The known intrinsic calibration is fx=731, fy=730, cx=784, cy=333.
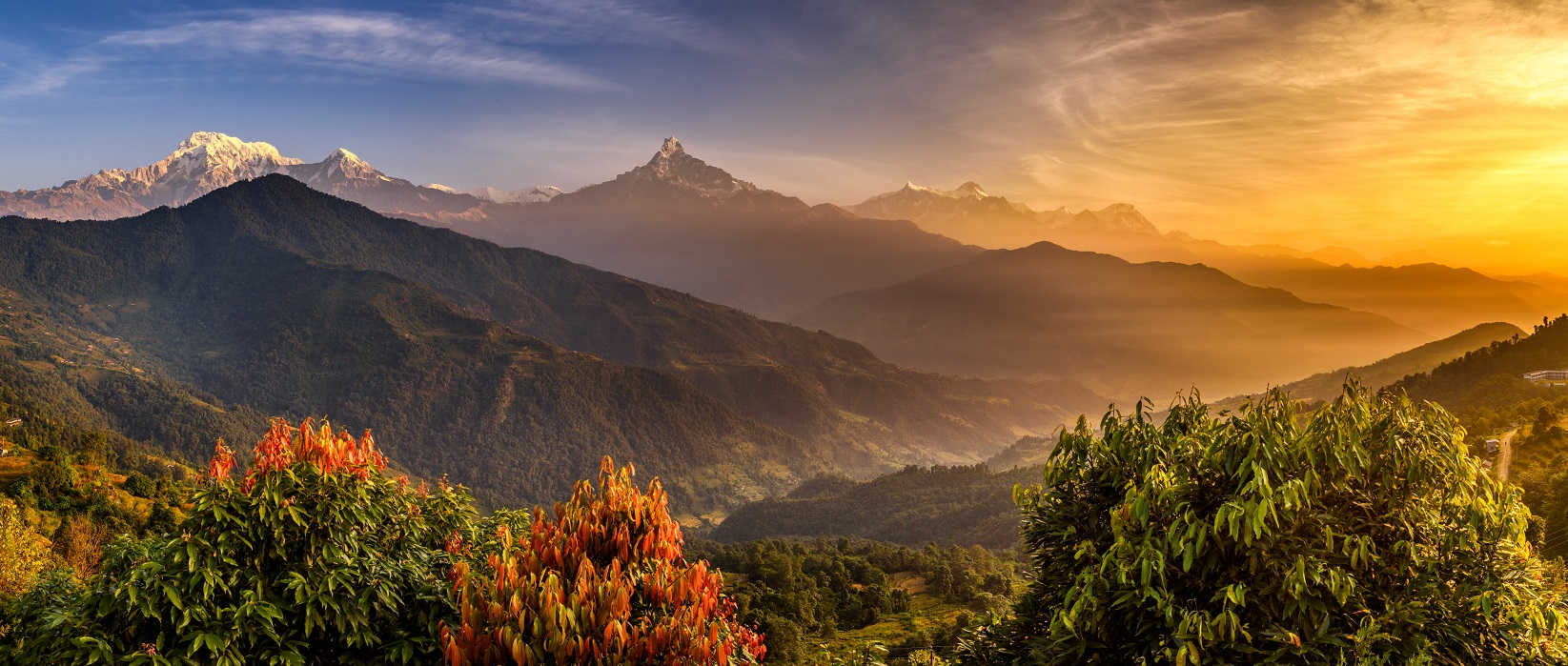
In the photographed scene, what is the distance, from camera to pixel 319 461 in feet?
33.7

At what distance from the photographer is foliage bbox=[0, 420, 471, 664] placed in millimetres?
9000

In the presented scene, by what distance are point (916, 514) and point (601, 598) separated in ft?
532

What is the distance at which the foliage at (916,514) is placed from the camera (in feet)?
458

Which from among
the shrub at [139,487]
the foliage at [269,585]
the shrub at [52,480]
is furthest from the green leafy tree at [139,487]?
the foliage at [269,585]

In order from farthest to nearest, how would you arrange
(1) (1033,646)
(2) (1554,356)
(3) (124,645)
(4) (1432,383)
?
(4) (1432,383) → (2) (1554,356) → (1) (1033,646) → (3) (124,645)

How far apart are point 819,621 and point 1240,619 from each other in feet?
182

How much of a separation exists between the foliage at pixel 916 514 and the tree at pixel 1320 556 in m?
119

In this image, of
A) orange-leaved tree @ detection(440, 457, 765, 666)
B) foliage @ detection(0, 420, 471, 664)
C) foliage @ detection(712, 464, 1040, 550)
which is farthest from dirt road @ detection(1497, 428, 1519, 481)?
foliage @ detection(0, 420, 471, 664)

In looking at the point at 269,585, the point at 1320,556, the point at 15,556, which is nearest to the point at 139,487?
the point at 15,556

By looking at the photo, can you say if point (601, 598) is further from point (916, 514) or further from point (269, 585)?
point (916, 514)

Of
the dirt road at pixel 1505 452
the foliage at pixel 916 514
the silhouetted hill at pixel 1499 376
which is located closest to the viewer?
the dirt road at pixel 1505 452

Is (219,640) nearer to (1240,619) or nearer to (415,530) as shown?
(415,530)

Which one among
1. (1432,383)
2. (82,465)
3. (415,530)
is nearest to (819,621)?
(415,530)

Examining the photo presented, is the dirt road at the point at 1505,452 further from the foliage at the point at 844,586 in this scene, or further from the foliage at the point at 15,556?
the foliage at the point at 15,556
